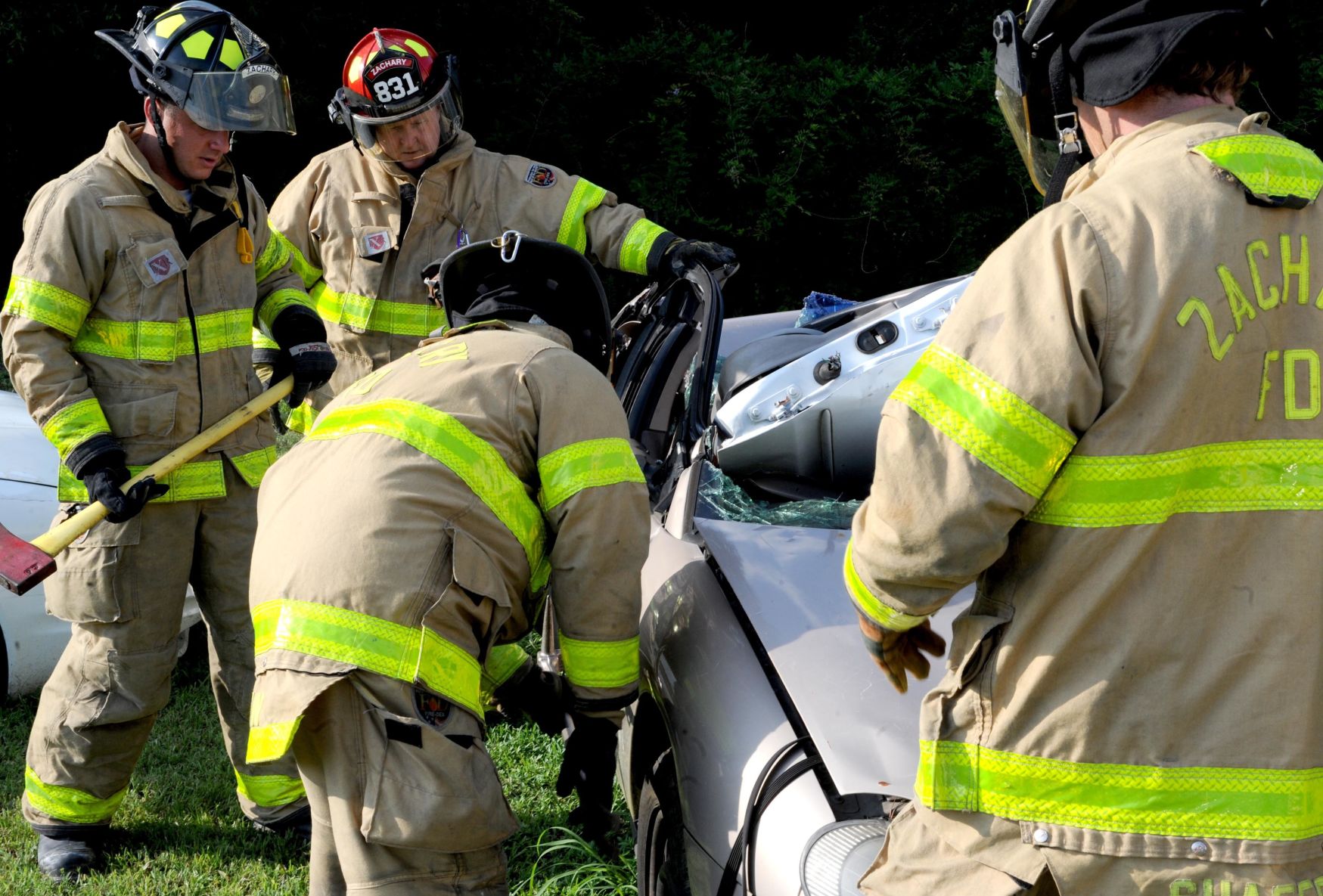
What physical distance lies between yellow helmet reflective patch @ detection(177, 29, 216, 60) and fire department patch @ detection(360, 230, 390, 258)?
844 millimetres

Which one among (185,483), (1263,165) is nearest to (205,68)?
(185,483)

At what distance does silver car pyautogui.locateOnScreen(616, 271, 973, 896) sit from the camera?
1.98 m

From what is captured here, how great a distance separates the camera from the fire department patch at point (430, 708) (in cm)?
220

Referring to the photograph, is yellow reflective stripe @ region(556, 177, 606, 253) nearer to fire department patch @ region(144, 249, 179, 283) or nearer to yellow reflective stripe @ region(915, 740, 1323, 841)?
fire department patch @ region(144, 249, 179, 283)

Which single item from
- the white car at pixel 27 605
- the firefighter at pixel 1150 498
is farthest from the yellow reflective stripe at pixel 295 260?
the firefighter at pixel 1150 498

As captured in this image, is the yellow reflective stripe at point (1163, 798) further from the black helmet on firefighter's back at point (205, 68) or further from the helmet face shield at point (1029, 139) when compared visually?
the black helmet on firefighter's back at point (205, 68)

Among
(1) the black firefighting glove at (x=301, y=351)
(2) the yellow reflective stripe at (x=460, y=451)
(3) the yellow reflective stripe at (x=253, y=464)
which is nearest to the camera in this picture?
(2) the yellow reflective stripe at (x=460, y=451)

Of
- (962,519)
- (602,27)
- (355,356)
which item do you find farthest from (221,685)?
(602,27)

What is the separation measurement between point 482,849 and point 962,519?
1.27m

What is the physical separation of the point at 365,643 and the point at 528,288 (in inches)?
36.0

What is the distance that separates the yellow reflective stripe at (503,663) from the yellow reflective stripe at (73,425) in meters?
1.39

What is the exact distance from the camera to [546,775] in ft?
12.0

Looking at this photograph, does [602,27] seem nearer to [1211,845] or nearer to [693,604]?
[693,604]

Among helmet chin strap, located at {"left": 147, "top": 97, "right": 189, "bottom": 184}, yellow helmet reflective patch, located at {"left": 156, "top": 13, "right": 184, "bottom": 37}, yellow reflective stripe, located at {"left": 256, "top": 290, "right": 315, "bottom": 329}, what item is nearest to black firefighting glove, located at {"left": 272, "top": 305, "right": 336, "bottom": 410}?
yellow reflective stripe, located at {"left": 256, "top": 290, "right": 315, "bottom": 329}
